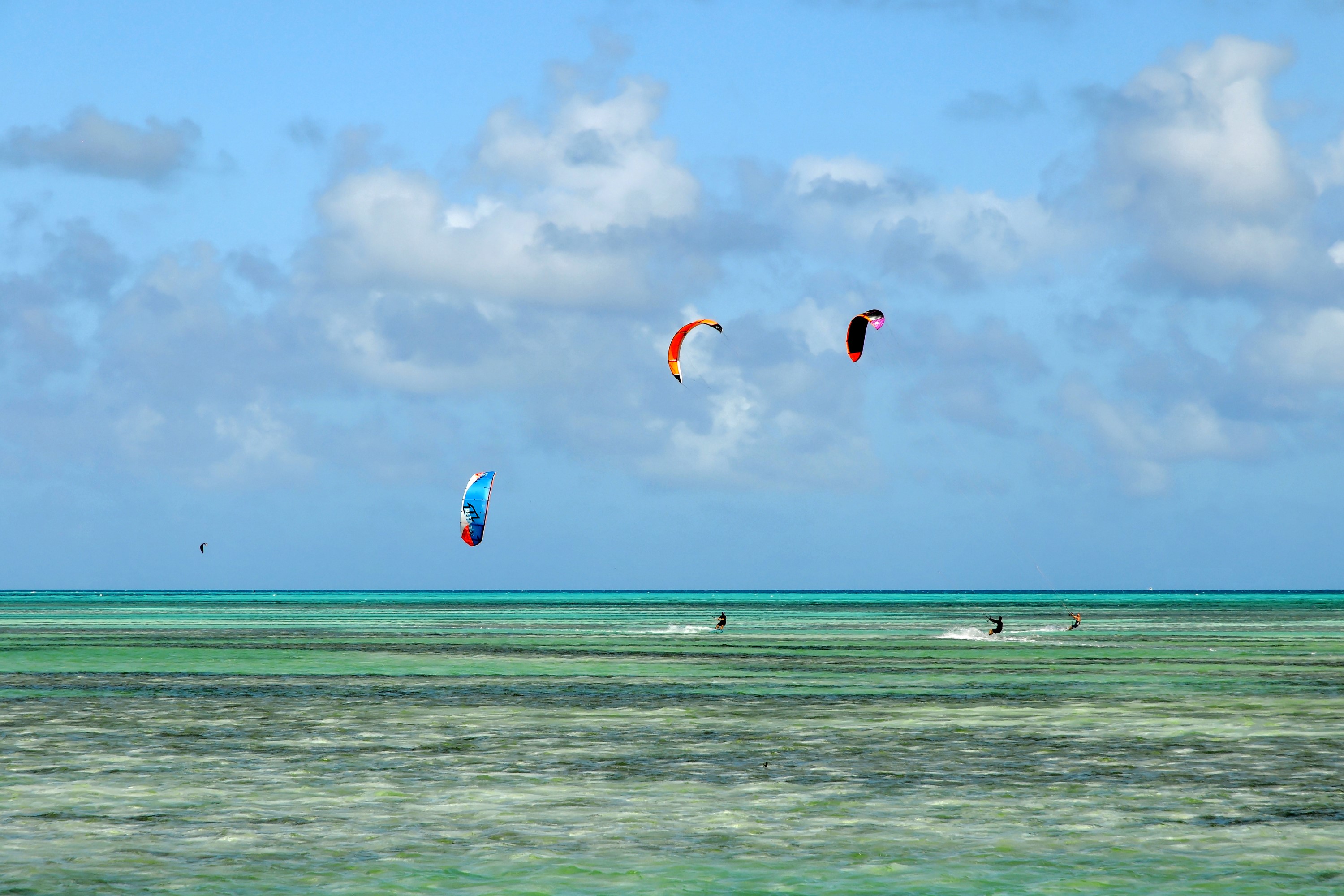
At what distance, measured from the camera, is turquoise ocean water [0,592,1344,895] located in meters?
13.4

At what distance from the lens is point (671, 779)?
1888 cm

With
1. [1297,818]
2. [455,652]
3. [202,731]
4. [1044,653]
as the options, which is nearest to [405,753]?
[202,731]

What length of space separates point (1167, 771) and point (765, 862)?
8102 millimetres

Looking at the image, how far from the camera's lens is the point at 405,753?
21281mm

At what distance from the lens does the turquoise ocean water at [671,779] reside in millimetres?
13422

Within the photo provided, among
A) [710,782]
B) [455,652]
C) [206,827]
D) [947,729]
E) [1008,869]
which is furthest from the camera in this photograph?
[455,652]

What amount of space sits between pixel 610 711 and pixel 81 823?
43.7 ft

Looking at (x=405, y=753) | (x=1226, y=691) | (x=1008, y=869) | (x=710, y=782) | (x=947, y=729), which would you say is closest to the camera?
(x=1008, y=869)

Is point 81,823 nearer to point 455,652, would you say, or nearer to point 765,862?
point 765,862

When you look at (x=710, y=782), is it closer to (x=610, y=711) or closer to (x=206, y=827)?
(x=206, y=827)

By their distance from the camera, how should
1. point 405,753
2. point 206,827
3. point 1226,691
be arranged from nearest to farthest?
point 206,827, point 405,753, point 1226,691

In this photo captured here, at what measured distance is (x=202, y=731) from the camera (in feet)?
78.6

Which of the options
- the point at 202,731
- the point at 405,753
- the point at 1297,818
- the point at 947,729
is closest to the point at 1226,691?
the point at 947,729

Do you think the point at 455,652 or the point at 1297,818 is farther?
the point at 455,652
